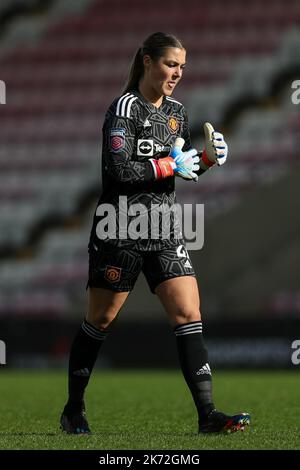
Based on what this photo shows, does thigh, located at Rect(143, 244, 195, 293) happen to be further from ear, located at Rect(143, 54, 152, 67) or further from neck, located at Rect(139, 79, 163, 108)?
ear, located at Rect(143, 54, 152, 67)

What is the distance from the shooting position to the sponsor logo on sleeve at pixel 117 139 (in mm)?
4898

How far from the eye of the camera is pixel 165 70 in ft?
16.4

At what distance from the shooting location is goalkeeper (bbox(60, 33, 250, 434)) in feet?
16.1

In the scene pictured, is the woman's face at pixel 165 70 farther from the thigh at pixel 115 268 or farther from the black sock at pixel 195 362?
the black sock at pixel 195 362

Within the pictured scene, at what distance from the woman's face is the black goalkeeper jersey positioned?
0.09 meters

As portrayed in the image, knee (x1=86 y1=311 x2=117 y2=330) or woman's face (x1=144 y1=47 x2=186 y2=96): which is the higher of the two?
woman's face (x1=144 y1=47 x2=186 y2=96)

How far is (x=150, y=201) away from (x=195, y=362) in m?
0.76

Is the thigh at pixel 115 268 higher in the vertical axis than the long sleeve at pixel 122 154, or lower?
lower

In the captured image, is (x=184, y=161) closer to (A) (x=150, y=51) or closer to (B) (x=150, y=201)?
(B) (x=150, y=201)

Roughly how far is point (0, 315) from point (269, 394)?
530 centimetres

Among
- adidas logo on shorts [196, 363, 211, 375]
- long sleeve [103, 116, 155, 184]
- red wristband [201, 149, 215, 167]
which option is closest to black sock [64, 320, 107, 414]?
adidas logo on shorts [196, 363, 211, 375]

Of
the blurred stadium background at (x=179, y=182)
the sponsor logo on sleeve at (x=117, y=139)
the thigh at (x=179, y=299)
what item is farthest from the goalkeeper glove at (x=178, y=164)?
the blurred stadium background at (x=179, y=182)

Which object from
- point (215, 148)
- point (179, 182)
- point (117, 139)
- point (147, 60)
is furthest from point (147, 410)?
point (179, 182)

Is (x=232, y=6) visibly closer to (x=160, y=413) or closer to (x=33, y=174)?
(x=33, y=174)
